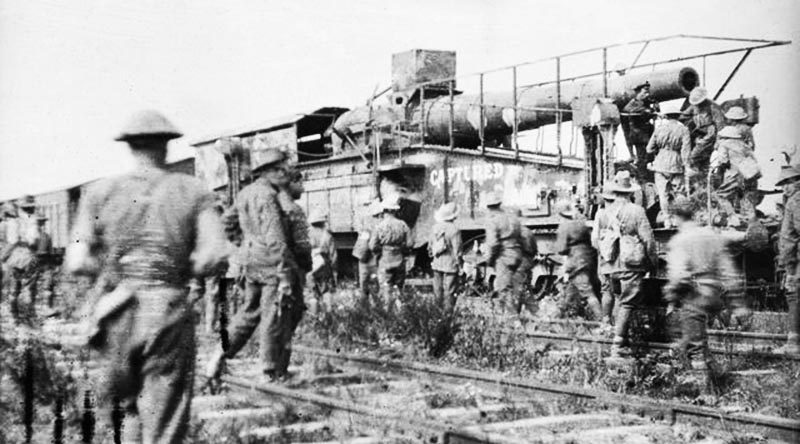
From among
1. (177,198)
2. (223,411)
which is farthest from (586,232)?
(177,198)

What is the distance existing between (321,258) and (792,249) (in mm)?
7232

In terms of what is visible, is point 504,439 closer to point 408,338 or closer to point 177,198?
point 177,198

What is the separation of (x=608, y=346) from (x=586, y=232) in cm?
323

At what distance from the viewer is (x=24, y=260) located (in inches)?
600

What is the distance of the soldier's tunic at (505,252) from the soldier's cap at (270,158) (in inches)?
205

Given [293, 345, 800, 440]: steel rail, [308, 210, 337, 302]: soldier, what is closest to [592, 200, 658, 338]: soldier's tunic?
[293, 345, 800, 440]: steel rail

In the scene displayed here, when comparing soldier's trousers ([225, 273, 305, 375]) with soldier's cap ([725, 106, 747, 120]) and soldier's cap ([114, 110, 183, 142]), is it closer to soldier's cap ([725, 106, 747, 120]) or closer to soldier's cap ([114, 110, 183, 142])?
soldier's cap ([114, 110, 183, 142])

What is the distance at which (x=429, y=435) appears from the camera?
6.90m

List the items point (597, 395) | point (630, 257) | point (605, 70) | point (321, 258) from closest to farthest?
point (597, 395)
point (630, 257)
point (321, 258)
point (605, 70)

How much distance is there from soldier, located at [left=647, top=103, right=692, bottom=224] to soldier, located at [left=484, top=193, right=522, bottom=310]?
2405 millimetres

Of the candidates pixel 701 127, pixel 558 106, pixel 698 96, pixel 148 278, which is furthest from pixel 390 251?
pixel 148 278

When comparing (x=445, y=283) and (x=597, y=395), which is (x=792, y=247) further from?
(x=445, y=283)

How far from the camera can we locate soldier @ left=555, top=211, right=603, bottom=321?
14.3m

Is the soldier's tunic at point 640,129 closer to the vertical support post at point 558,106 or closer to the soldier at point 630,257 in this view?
the vertical support post at point 558,106
